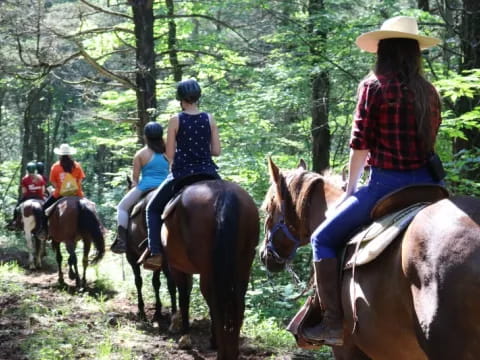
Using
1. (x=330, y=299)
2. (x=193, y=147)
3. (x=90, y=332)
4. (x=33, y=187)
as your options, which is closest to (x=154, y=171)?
(x=193, y=147)

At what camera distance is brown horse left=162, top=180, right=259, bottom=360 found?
529 centimetres

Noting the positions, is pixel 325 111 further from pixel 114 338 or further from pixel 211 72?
pixel 114 338

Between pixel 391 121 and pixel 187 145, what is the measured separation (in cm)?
328

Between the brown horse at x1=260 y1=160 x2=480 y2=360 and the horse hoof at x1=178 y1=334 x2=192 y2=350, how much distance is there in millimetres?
3147

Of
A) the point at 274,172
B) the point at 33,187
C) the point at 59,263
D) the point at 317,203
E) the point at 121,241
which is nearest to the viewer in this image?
the point at 317,203

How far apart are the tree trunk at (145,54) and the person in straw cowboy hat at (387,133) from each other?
8.95 metres

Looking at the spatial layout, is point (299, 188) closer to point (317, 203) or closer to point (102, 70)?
point (317, 203)

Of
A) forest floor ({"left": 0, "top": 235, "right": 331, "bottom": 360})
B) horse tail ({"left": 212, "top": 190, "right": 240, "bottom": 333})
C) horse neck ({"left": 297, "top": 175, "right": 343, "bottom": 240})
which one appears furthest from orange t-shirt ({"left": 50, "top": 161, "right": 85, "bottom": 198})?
horse neck ({"left": 297, "top": 175, "right": 343, "bottom": 240})

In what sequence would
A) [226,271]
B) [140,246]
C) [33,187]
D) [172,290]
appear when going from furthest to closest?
[33,187] < [140,246] < [172,290] < [226,271]

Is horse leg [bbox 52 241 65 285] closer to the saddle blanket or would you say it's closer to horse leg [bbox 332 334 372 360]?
horse leg [bbox 332 334 372 360]

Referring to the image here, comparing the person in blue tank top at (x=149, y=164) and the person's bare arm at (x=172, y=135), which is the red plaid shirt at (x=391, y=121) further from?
the person in blue tank top at (x=149, y=164)

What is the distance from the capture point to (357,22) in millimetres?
9016

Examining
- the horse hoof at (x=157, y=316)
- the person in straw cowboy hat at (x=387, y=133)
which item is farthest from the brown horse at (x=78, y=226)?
the person in straw cowboy hat at (x=387, y=133)

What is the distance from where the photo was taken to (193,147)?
6.11 m
